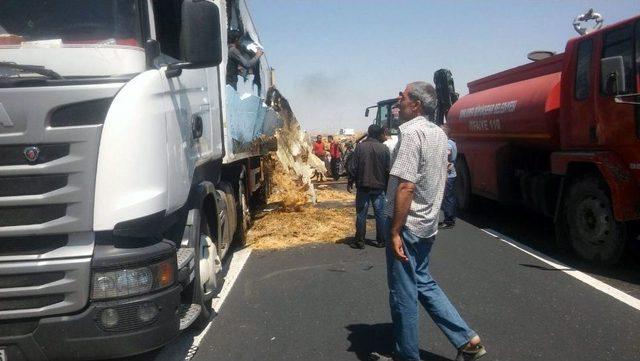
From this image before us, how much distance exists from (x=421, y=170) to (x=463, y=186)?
8.48 meters

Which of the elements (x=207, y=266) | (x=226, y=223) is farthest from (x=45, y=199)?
(x=226, y=223)

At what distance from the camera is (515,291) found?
5770 millimetres

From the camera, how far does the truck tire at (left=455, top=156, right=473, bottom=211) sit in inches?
452

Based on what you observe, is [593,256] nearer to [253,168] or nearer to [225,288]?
[225,288]

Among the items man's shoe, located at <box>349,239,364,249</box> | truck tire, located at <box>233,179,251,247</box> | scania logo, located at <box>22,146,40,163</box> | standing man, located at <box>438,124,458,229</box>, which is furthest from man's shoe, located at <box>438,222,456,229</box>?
scania logo, located at <box>22,146,40,163</box>

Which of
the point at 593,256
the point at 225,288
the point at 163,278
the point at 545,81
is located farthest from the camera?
the point at 545,81

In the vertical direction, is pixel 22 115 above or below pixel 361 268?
above

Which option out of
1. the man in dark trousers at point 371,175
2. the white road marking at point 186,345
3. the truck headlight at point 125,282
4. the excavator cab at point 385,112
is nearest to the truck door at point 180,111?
the truck headlight at point 125,282

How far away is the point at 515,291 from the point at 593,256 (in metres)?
1.69

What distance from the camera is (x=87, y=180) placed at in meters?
3.10

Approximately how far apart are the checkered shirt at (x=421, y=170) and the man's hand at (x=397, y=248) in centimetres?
12

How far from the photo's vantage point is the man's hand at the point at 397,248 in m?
3.66

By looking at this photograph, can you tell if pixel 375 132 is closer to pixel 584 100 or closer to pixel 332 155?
pixel 584 100

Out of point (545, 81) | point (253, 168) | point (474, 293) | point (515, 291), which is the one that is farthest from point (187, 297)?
point (545, 81)
